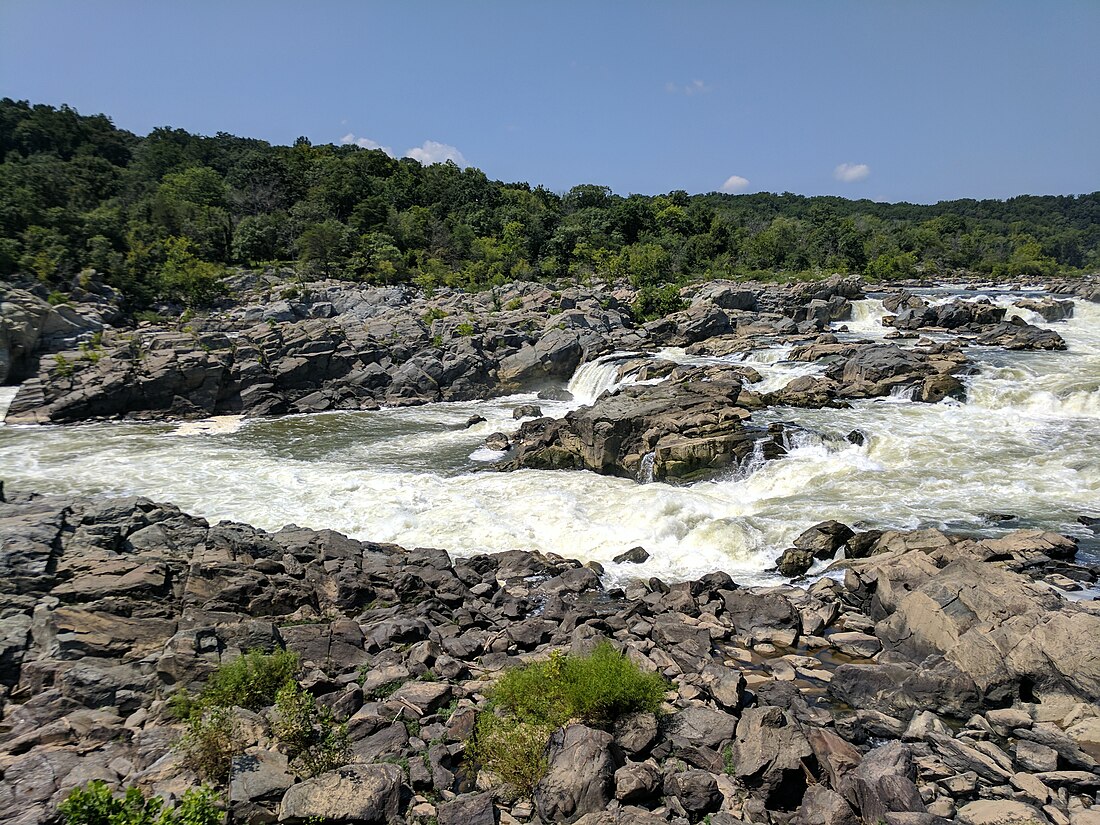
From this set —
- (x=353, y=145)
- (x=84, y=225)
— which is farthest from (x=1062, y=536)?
(x=353, y=145)

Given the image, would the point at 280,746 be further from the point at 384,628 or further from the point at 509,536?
the point at 509,536

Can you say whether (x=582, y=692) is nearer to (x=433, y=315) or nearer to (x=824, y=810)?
(x=824, y=810)

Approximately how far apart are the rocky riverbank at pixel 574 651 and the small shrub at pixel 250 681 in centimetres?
44

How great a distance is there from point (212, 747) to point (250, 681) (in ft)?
4.73

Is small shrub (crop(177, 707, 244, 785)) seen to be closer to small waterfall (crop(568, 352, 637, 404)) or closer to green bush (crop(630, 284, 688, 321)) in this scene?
small waterfall (crop(568, 352, 637, 404))

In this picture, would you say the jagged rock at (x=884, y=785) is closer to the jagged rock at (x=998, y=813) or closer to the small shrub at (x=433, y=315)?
the jagged rock at (x=998, y=813)

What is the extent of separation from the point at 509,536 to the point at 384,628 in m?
6.22

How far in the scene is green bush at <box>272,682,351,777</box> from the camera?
24.7ft

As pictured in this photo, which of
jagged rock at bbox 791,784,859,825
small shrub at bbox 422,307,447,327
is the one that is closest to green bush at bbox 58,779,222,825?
jagged rock at bbox 791,784,859,825

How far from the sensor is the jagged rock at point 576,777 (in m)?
7.09

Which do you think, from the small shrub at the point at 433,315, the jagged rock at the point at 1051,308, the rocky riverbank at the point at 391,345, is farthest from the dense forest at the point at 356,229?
the jagged rock at the point at 1051,308

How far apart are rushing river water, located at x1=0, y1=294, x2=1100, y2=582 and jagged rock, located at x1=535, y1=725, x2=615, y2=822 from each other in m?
7.54

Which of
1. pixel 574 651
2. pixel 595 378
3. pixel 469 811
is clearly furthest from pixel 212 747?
pixel 595 378

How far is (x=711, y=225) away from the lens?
84938 mm
